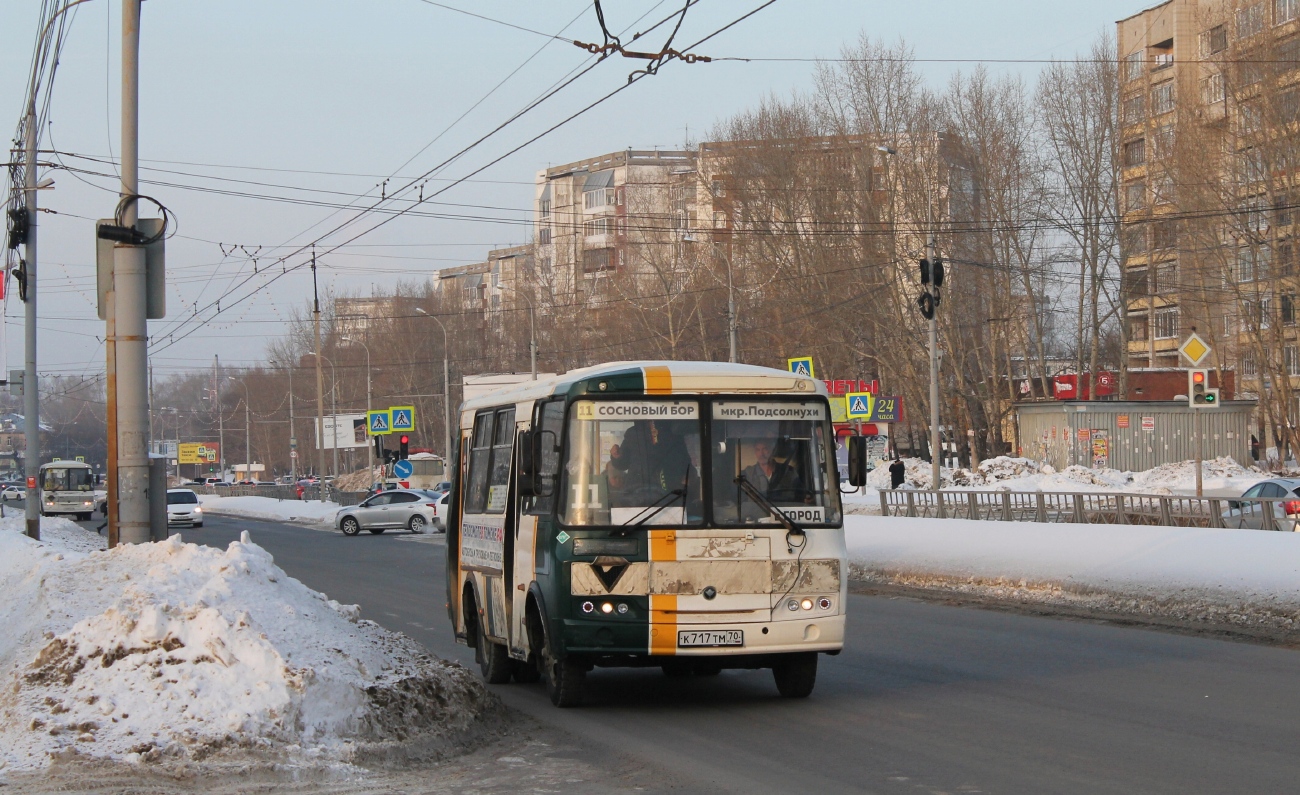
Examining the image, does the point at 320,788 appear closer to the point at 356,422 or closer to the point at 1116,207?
the point at 1116,207

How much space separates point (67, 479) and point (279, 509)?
891cm

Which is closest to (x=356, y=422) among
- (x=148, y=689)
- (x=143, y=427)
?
(x=143, y=427)

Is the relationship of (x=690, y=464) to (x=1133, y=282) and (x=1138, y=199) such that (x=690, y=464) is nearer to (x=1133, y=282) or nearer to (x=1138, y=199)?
(x=1138, y=199)

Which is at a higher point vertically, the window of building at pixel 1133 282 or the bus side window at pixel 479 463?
the window of building at pixel 1133 282

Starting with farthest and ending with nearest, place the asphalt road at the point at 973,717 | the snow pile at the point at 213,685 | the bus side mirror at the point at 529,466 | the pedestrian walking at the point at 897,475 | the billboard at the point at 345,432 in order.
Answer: the billboard at the point at 345,432 < the pedestrian walking at the point at 897,475 < the bus side mirror at the point at 529,466 < the snow pile at the point at 213,685 < the asphalt road at the point at 973,717

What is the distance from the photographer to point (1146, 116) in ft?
169

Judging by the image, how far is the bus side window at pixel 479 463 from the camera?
38.6ft

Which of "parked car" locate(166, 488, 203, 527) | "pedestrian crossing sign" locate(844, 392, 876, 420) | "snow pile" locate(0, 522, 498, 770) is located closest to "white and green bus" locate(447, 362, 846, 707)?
"snow pile" locate(0, 522, 498, 770)

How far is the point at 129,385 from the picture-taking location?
1175 cm

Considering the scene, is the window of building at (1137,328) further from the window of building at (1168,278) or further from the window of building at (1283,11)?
the window of building at (1283,11)

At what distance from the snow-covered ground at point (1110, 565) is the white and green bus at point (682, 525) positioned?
Answer: 22.4 feet

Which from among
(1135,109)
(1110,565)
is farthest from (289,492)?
(1110,565)

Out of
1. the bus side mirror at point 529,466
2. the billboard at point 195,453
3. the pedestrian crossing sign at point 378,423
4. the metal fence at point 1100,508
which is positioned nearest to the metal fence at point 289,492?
the pedestrian crossing sign at point 378,423

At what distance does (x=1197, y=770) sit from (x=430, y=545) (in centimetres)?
3009
